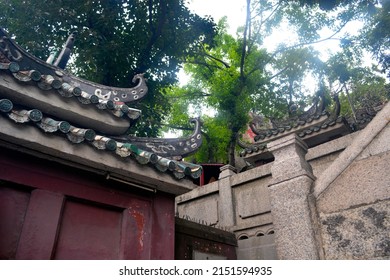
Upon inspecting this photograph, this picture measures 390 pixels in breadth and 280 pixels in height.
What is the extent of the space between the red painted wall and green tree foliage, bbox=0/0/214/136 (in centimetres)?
636

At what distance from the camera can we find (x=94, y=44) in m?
9.91

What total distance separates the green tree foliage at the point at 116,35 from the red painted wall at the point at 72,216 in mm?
6357

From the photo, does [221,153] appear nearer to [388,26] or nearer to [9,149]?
[388,26]

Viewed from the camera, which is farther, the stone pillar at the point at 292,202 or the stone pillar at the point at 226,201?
the stone pillar at the point at 226,201

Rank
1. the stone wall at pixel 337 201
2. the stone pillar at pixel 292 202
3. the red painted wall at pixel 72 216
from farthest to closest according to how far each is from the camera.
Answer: the stone pillar at pixel 292 202, the stone wall at pixel 337 201, the red painted wall at pixel 72 216

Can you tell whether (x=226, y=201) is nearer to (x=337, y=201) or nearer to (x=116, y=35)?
(x=337, y=201)

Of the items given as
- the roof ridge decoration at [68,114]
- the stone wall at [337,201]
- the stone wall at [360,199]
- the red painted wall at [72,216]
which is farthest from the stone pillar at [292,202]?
the red painted wall at [72,216]

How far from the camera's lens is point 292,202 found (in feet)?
13.4

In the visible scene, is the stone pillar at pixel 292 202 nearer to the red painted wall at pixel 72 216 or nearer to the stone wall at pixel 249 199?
the red painted wall at pixel 72 216

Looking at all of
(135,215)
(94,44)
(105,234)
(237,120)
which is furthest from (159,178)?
(237,120)

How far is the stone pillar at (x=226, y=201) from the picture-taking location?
9398mm

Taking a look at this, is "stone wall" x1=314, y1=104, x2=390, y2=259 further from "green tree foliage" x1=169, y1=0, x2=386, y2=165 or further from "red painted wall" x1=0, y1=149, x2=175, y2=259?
"green tree foliage" x1=169, y1=0, x2=386, y2=165

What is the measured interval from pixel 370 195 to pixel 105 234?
3161 mm
